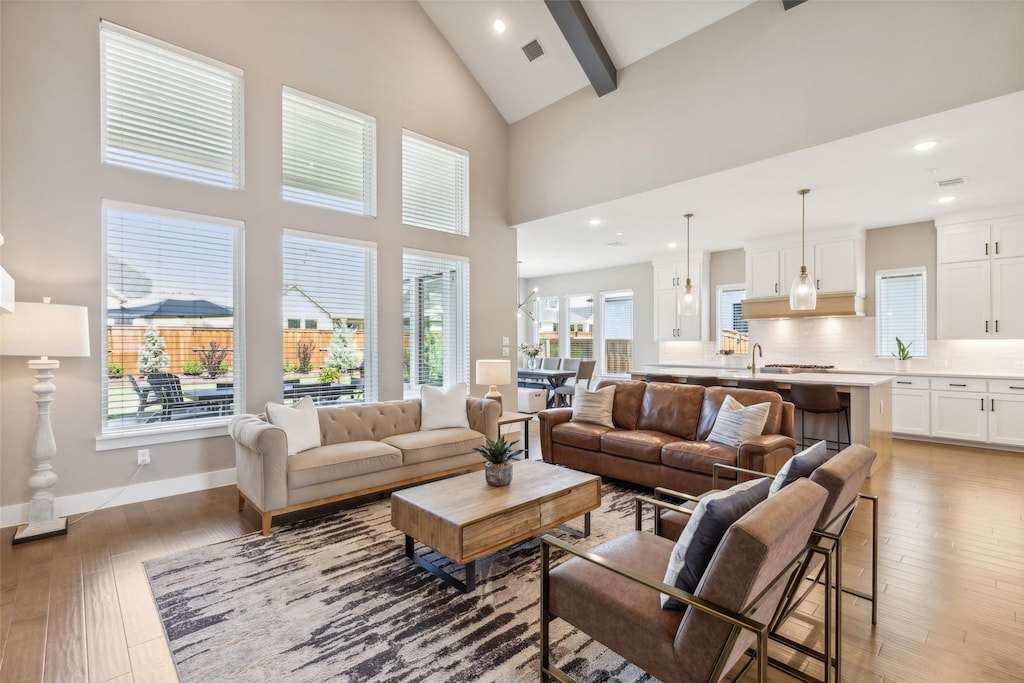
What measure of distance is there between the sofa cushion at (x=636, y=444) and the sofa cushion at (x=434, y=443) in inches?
46.8

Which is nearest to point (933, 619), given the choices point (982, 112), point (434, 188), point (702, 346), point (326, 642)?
point (326, 642)

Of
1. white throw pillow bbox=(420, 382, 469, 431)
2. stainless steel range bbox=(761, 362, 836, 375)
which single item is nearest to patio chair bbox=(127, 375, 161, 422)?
white throw pillow bbox=(420, 382, 469, 431)

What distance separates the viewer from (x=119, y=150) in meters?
3.73

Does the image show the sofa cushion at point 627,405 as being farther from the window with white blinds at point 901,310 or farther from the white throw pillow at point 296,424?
the window with white blinds at point 901,310

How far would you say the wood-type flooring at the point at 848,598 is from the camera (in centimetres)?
188

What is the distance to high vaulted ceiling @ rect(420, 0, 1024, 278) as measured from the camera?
3.79 meters

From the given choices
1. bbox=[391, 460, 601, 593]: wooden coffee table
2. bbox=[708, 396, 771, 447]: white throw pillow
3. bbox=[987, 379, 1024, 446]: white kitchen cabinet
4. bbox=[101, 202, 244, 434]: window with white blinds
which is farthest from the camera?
bbox=[987, 379, 1024, 446]: white kitchen cabinet

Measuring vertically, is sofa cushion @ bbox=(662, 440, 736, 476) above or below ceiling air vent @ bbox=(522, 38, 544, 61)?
below

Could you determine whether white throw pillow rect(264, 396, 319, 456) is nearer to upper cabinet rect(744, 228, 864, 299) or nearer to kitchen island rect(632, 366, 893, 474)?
kitchen island rect(632, 366, 893, 474)

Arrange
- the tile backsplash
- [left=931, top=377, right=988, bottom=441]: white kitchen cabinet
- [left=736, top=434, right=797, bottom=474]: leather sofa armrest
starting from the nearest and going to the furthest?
[left=736, top=434, right=797, bottom=474]: leather sofa armrest < [left=931, top=377, right=988, bottom=441]: white kitchen cabinet < the tile backsplash

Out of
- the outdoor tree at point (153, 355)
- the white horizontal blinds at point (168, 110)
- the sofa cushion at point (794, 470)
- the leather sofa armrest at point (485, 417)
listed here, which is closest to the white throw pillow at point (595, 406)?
the leather sofa armrest at point (485, 417)

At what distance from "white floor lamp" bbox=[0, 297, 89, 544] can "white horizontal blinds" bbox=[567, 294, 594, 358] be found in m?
8.83

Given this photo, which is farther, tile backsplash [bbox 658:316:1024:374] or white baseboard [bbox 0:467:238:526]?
tile backsplash [bbox 658:316:1024:374]

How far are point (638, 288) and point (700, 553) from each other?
8543 millimetres
